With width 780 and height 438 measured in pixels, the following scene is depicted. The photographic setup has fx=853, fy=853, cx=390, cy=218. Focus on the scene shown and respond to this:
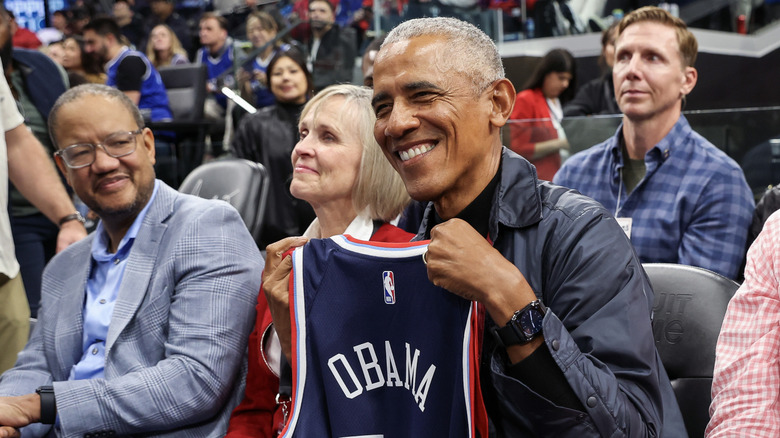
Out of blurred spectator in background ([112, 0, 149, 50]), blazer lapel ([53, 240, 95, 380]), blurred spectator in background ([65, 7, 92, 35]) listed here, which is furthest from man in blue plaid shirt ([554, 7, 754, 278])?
blurred spectator in background ([65, 7, 92, 35])

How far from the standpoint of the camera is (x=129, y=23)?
1331 cm

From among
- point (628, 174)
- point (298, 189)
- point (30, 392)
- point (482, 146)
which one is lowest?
point (30, 392)

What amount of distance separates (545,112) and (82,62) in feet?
16.0

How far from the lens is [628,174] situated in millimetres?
3635

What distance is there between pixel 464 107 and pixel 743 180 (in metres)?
1.97

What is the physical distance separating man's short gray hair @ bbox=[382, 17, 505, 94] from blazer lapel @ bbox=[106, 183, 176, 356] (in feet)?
3.61

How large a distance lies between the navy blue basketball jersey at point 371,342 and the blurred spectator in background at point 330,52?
6.38 meters

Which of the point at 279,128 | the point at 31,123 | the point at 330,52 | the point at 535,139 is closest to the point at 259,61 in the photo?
the point at 330,52

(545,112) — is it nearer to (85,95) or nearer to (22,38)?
(85,95)

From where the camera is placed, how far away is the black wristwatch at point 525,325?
1527 mm

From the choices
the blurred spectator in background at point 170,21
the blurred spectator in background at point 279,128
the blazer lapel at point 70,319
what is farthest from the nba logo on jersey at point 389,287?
the blurred spectator in background at point 170,21

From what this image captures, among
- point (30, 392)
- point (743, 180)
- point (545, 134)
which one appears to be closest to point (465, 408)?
point (30, 392)

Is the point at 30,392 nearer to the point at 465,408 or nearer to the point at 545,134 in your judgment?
the point at 465,408

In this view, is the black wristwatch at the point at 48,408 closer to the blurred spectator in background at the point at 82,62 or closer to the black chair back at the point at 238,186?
the black chair back at the point at 238,186
